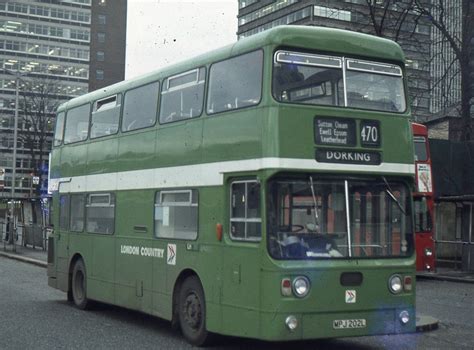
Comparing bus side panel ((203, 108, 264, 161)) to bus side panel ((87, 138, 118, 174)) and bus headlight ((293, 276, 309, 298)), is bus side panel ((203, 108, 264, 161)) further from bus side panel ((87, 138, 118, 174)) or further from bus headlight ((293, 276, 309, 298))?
bus side panel ((87, 138, 118, 174))

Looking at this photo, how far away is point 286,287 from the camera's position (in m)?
8.45

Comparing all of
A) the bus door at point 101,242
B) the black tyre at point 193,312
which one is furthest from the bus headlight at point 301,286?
the bus door at point 101,242

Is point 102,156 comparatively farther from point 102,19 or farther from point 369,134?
point 102,19

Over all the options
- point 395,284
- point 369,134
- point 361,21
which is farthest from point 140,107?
point 361,21

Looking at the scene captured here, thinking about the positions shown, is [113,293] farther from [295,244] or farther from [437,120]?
[437,120]

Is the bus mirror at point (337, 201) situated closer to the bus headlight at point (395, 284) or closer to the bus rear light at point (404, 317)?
the bus headlight at point (395, 284)

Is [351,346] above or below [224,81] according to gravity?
below

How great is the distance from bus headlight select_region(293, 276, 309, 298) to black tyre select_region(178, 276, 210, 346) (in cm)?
172

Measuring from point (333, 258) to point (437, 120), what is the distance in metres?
33.2

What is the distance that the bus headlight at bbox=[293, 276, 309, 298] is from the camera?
27.8ft

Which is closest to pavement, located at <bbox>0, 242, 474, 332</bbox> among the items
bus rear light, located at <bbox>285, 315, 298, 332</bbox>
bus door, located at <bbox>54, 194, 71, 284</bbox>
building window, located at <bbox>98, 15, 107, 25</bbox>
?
bus rear light, located at <bbox>285, 315, 298, 332</bbox>

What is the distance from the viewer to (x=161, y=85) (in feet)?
37.4

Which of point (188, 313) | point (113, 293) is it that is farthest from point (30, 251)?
point (188, 313)

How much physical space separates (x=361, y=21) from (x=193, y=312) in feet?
69.4
